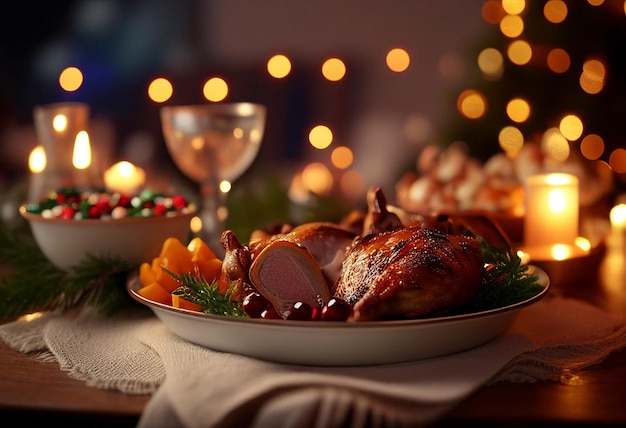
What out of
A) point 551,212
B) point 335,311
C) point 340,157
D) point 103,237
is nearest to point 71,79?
point 340,157

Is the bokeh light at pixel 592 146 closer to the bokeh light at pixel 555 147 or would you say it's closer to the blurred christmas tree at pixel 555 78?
the blurred christmas tree at pixel 555 78

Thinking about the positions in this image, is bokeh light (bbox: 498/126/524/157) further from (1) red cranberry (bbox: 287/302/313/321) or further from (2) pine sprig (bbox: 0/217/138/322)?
(1) red cranberry (bbox: 287/302/313/321)

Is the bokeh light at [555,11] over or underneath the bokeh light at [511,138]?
over

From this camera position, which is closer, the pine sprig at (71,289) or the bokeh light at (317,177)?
the pine sprig at (71,289)

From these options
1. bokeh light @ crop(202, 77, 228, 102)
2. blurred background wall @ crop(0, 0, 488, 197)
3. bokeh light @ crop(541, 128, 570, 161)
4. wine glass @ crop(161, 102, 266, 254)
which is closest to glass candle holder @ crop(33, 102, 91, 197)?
wine glass @ crop(161, 102, 266, 254)

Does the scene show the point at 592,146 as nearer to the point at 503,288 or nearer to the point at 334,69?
the point at 334,69

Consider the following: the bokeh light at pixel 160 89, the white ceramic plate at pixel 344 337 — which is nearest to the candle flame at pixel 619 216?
the white ceramic plate at pixel 344 337

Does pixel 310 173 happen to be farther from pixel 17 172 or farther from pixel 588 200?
pixel 588 200
